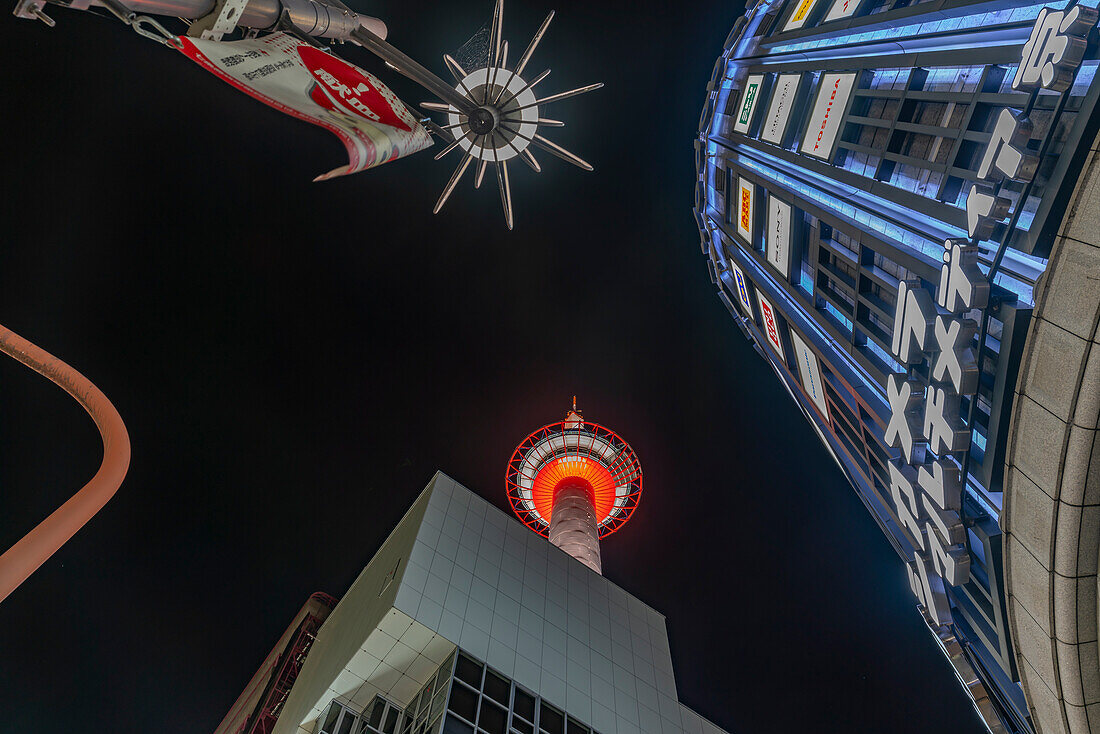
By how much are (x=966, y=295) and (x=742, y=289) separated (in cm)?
2144

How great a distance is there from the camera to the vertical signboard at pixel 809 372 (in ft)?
85.8

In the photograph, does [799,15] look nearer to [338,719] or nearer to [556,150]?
[556,150]

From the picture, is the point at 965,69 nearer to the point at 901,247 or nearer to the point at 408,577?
the point at 901,247

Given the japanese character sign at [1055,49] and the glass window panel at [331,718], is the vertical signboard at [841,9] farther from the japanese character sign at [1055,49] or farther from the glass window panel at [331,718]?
the glass window panel at [331,718]

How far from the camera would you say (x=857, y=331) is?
20156mm

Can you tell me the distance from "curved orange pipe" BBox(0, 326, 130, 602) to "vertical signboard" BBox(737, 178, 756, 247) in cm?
2666

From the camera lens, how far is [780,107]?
85.3 ft

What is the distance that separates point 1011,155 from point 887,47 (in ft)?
30.7

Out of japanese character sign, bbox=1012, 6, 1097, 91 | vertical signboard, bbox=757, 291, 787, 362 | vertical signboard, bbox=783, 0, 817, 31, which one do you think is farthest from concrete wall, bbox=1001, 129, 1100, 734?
vertical signboard, bbox=783, 0, 817, 31

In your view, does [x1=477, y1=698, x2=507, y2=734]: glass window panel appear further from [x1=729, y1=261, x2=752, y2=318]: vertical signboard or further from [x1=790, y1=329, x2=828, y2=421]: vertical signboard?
[x1=729, y1=261, x2=752, y2=318]: vertical signboard

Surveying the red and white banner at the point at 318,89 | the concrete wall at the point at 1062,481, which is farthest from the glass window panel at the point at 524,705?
the red and white banner at the point at 318,89

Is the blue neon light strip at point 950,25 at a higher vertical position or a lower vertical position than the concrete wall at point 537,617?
higher

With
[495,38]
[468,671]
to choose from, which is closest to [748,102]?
[495,38]

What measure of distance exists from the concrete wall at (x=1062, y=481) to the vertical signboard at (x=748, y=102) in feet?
69.0
